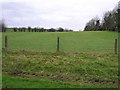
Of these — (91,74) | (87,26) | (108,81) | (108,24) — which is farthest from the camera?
(87,26)

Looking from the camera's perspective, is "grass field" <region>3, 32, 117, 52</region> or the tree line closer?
"grass field" <region>3, 32, 117, 52</region>

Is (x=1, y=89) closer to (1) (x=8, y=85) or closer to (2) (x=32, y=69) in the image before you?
(1) (x=8, y=85)

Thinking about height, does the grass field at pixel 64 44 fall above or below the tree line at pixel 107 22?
below

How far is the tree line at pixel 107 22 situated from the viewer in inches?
4239

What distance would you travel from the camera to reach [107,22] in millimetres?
118375

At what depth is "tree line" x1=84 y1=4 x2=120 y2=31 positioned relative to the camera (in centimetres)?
10766

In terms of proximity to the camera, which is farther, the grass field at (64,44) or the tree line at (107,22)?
the tree line at (107,22)

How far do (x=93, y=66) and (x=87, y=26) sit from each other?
4887 inches

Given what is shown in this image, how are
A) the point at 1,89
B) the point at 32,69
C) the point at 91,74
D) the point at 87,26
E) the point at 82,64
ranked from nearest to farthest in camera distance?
1. the point at 1,89
2. the point at 91,74
3. the point at 32,69
4. the point at 82,64
5. the point at 87,26

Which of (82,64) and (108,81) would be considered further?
(82,64)

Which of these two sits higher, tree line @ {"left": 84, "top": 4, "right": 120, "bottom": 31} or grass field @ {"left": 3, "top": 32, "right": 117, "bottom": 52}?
tree line @ {"left": 84, "top": 4, "right": 120, "bottom": 31}

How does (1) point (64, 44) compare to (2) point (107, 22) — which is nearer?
(1) point (64, 44)

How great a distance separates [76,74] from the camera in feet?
56.5

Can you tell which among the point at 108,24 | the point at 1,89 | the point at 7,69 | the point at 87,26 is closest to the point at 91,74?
the point at 7,69
